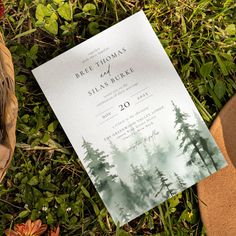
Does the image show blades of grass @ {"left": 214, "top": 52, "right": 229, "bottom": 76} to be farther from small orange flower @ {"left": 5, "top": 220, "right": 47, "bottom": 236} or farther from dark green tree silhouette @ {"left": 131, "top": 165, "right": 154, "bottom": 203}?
small orange flower @ {"left": 5, "top": 220, "right": 47, "bottom": 236}

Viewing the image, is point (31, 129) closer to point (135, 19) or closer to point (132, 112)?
point (132, 112)

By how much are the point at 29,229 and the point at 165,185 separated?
288 mm

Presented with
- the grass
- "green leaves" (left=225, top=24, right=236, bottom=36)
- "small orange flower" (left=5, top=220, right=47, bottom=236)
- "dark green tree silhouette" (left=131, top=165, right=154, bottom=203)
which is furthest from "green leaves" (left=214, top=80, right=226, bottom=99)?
"small orange flower" (left=5, top=220, right=47, bottom=236)

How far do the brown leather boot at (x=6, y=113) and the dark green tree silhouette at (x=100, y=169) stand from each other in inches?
8.5

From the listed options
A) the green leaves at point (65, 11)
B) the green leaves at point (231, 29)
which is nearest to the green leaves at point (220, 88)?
the green leaves at point (231, 29)

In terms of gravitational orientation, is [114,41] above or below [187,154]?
above

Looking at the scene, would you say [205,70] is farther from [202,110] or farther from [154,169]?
[154,169]

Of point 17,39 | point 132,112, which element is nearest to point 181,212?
point 132,112

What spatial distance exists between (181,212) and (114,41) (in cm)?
38

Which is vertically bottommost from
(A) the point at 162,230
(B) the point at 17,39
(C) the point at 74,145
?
(A) the point at 162,230

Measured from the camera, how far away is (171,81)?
939 millimetres

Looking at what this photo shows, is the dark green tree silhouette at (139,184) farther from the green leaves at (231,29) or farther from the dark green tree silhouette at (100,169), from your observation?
the green leaves at (231,29)

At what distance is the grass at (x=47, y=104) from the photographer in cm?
94

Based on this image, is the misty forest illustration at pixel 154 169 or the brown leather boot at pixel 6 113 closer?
the brown leather boot at pixel 6 113
